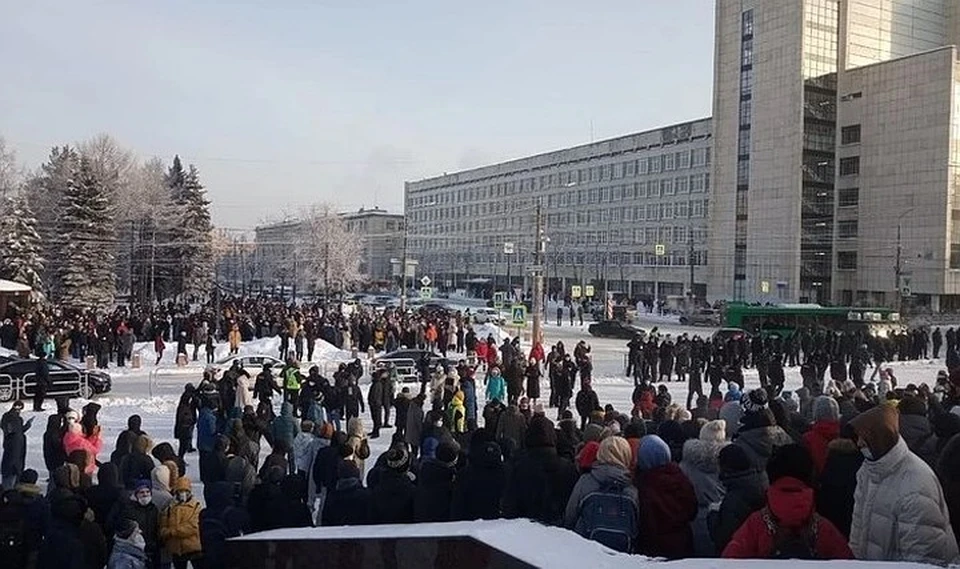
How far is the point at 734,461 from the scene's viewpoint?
564 centimetres

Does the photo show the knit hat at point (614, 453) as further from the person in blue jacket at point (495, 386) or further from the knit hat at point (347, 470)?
the person in blue jacket at point (495, 386)

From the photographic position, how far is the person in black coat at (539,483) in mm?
6840

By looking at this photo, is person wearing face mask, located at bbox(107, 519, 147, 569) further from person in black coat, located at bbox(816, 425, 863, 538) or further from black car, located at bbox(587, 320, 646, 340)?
black car, located at bbox(587, 320, 646, 340)

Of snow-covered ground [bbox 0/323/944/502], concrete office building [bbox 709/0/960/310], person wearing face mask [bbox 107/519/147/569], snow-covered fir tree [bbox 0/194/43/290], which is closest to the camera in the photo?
person wearing face mask [bbox 107/519/147/569]

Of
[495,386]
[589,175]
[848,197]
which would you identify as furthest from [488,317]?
[589,175]

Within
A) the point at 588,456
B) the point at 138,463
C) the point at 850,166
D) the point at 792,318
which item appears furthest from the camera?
the point at 850,166

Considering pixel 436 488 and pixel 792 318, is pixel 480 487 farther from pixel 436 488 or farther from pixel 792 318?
pixel 792 318

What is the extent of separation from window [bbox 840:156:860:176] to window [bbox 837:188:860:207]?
1330 millimetres

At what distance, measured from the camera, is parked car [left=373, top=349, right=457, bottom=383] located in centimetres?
2570

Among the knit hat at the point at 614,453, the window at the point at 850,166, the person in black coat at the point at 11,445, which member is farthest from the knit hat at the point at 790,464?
the window at the point at 850,166

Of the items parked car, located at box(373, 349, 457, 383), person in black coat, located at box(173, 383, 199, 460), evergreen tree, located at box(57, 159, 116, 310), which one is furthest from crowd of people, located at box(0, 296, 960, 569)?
evergreen tree, located at box(57, 159, 116, 310)

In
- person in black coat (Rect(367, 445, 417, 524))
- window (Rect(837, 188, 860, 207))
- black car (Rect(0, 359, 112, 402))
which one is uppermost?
window (Rect(837, 188, 860, 207))

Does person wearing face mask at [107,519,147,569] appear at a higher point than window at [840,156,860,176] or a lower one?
lower

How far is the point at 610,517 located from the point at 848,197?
248ft
